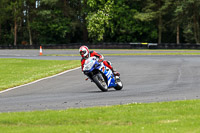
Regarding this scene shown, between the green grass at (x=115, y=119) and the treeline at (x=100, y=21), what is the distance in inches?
1877

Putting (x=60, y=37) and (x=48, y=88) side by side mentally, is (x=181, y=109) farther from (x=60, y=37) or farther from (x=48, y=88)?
(x=60, y=37)

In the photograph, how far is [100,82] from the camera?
536 inches

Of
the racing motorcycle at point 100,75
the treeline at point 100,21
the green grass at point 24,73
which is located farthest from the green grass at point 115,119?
the treeline at point 100,21

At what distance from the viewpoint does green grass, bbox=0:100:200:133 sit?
714 centimetres

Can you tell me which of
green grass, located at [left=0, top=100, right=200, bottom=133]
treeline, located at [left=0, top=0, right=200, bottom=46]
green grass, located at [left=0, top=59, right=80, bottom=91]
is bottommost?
green grass, located at [left=0, top=59, right=80, bottom=91]

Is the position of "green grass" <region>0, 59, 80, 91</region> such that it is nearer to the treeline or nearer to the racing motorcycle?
the racing motorcycle

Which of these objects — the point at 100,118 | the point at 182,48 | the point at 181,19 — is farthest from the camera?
the point at 181,19

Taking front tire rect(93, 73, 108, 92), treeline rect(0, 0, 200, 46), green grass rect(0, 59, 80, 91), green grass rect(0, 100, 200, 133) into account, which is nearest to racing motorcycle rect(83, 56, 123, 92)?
front tire rect(93, 73, 108, 92)

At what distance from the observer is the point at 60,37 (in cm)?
6800

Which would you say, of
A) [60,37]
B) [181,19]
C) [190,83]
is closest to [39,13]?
[60,37]

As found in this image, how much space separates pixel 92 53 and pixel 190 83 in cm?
416

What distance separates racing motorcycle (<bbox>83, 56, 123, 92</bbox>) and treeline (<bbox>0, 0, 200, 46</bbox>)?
4294 cm

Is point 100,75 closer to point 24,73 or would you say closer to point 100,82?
point 100,82

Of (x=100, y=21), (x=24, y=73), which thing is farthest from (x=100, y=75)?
(x=100, y=21)
